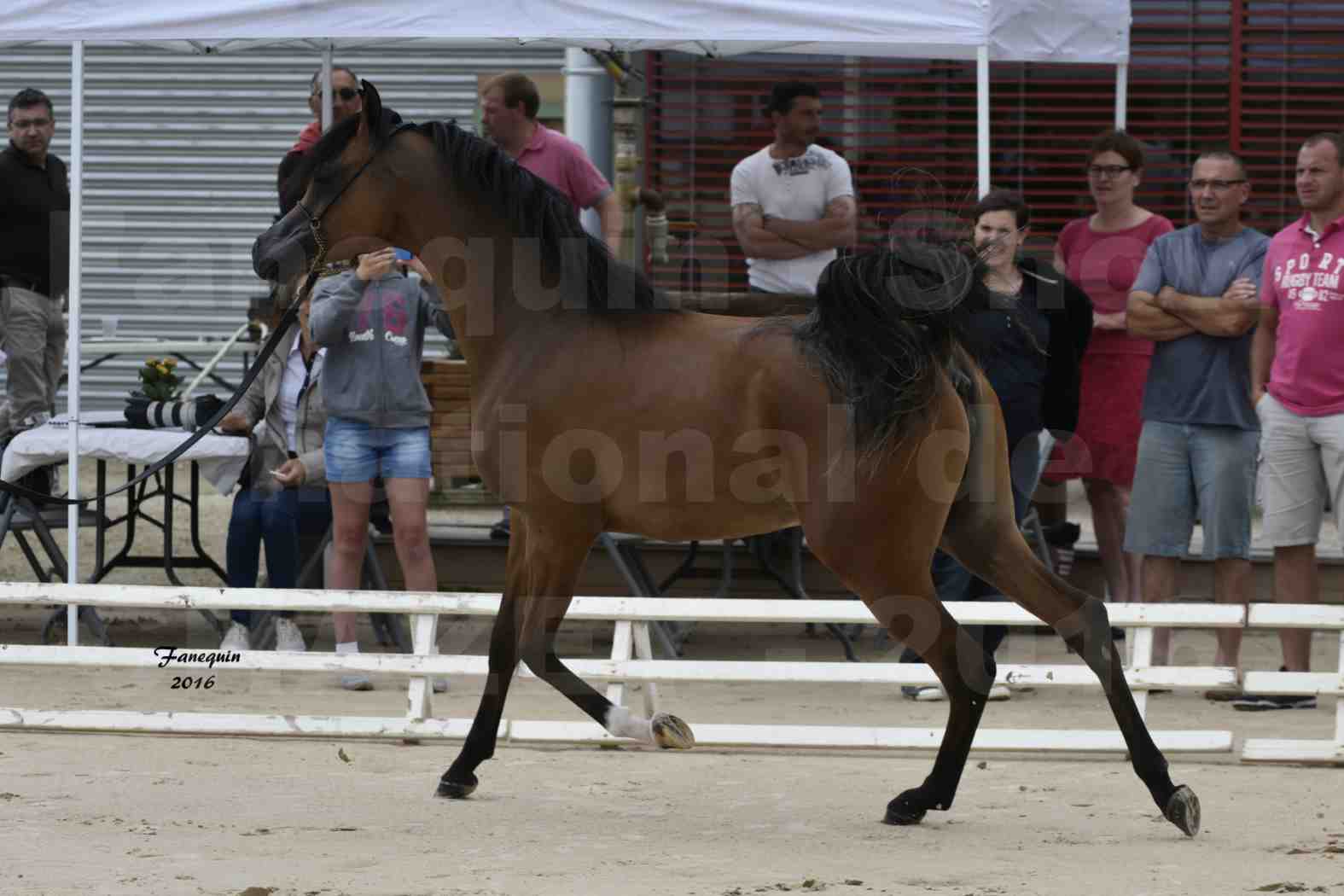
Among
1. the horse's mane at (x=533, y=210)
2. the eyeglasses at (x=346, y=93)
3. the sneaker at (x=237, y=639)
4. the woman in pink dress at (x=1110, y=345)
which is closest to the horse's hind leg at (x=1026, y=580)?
the horse's mane at (x=533, y=210)

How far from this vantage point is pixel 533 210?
532cm

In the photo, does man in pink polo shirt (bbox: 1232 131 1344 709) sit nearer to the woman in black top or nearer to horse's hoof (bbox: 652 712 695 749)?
the woman in black top

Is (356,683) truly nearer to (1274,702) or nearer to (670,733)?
(670,733)

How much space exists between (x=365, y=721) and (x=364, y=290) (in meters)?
1.89

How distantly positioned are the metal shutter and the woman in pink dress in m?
7.43

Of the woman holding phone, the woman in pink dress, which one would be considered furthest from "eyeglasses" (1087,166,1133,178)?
the woman holding phone

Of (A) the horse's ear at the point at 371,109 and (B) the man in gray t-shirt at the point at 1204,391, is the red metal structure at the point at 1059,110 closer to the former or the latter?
(B) the man in gray t-shirt at the point at 1204,391

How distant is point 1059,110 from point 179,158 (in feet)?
22.9

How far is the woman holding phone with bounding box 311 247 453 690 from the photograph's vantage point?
7230 mm

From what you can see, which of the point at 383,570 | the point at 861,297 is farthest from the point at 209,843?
the point at 383,570

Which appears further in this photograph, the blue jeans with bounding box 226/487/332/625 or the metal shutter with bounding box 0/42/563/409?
the metal shutter with bounding box 0/42/563/409

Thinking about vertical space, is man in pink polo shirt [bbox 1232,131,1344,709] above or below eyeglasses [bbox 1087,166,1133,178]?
below

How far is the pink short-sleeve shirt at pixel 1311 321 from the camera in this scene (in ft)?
22.6

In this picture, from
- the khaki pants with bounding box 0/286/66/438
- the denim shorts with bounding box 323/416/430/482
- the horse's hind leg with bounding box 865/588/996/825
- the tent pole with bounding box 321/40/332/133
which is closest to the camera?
the horse's hind leg with bounding box 865/588/996/825
